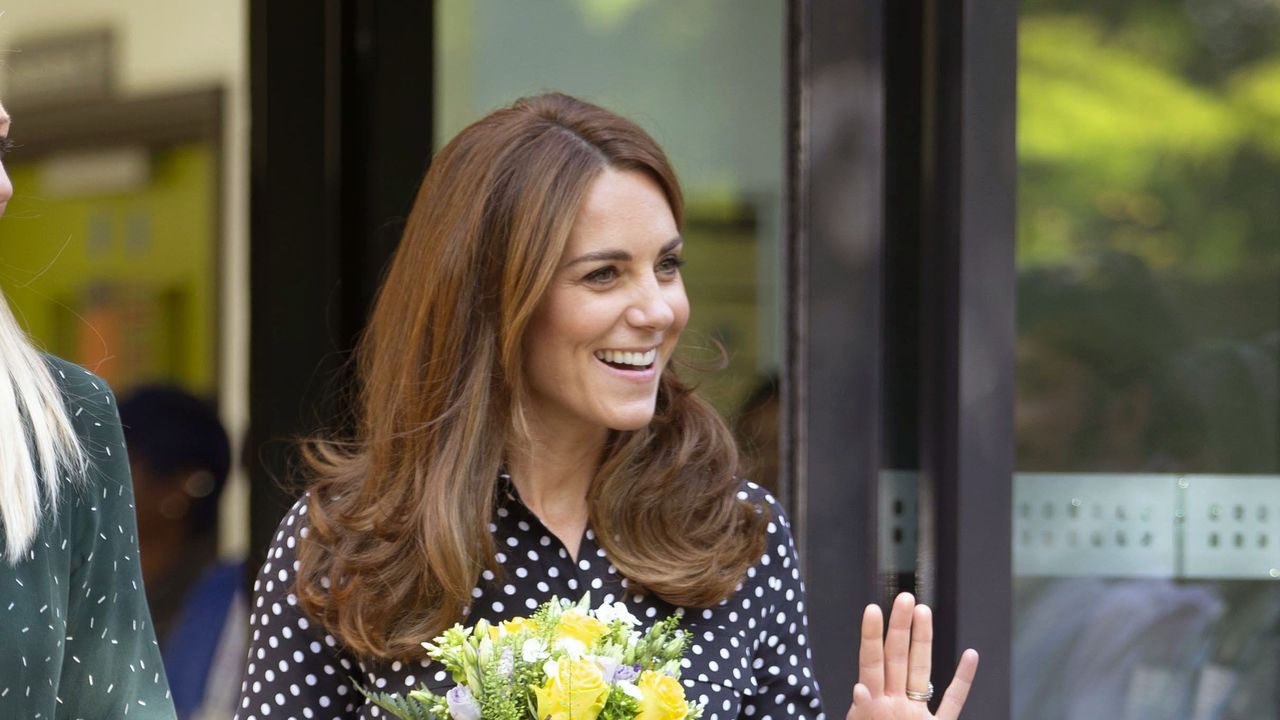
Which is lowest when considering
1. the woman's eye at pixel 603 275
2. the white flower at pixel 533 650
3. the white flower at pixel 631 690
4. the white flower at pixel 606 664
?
the white flower at pixel 631 690

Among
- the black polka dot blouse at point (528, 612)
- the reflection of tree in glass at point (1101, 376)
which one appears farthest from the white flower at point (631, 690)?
the reflection of tree in glass at point (1101, 376)

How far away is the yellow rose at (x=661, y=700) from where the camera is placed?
1756 mm

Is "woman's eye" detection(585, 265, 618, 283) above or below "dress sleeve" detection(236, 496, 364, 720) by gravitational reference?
Result: above

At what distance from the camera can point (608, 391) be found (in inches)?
86.7

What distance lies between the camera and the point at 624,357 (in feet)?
7.27

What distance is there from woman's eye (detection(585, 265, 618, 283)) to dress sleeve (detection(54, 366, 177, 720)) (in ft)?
2.18

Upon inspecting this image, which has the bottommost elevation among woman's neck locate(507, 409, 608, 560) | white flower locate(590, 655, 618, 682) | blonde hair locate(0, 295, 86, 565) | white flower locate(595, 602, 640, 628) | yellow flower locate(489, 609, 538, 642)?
white flower locate(590, 655, 618, 682)

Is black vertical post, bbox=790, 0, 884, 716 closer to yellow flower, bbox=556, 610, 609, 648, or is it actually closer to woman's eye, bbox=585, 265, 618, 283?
woman's eye, bbox=585, 265, 618, 283

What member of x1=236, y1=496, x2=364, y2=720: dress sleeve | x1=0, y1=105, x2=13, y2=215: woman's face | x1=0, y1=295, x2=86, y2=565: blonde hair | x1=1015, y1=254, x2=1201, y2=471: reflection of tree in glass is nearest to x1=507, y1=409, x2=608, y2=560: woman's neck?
x1=236, y1=496, x2=364, y2=720: dress sleeve

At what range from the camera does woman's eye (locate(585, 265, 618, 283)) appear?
2221 mm

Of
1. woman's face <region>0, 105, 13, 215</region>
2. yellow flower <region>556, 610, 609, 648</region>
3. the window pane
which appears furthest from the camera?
the window pane

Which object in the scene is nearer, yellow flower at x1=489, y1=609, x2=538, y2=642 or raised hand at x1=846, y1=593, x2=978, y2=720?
yellow flower at x1=489, y1=609, x2=538, y2=642

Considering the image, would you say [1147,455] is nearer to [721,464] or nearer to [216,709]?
[721,464]

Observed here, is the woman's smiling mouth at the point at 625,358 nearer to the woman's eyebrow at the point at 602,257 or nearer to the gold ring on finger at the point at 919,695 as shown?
the woman's eyebrow at the point at 602,257
